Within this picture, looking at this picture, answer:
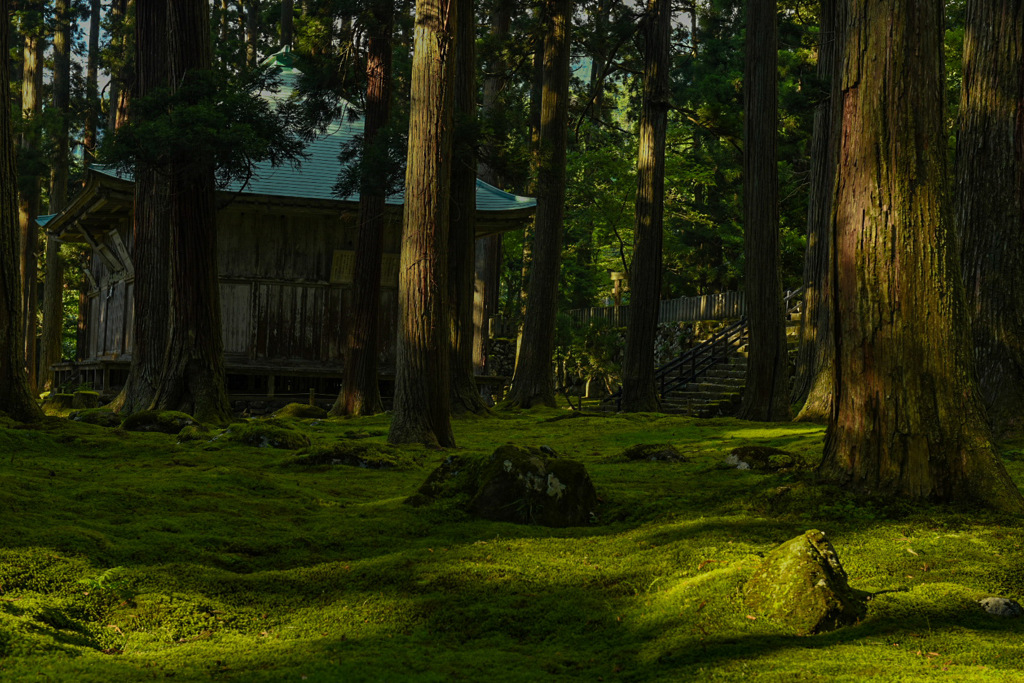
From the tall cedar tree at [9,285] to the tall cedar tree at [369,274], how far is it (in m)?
7.66

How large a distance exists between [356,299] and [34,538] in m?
11.1

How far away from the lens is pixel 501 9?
60.2ft

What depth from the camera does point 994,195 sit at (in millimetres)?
9117

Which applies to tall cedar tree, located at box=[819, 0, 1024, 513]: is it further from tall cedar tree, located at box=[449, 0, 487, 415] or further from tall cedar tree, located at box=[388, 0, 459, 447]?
tall cedar tree, located at box=[449, 0, 487, 415]

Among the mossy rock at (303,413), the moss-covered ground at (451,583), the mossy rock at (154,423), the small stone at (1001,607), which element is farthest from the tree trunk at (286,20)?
the small stone at (1001,607)

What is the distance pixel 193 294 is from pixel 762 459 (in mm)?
7581

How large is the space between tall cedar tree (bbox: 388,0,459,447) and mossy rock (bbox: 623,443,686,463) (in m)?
2.06

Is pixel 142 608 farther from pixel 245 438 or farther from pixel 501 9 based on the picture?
pixel 501 9

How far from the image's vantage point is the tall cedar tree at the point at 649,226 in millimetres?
18219

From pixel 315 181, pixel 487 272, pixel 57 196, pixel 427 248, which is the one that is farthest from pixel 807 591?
A: pixel 57 196

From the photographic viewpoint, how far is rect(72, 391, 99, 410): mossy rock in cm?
1611

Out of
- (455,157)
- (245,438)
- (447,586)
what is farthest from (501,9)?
(447,586)

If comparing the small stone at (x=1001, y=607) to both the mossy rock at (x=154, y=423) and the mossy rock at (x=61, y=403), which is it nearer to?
the mossy rock at (x=154, y=423)

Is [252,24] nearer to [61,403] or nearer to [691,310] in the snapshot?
[691,310]
